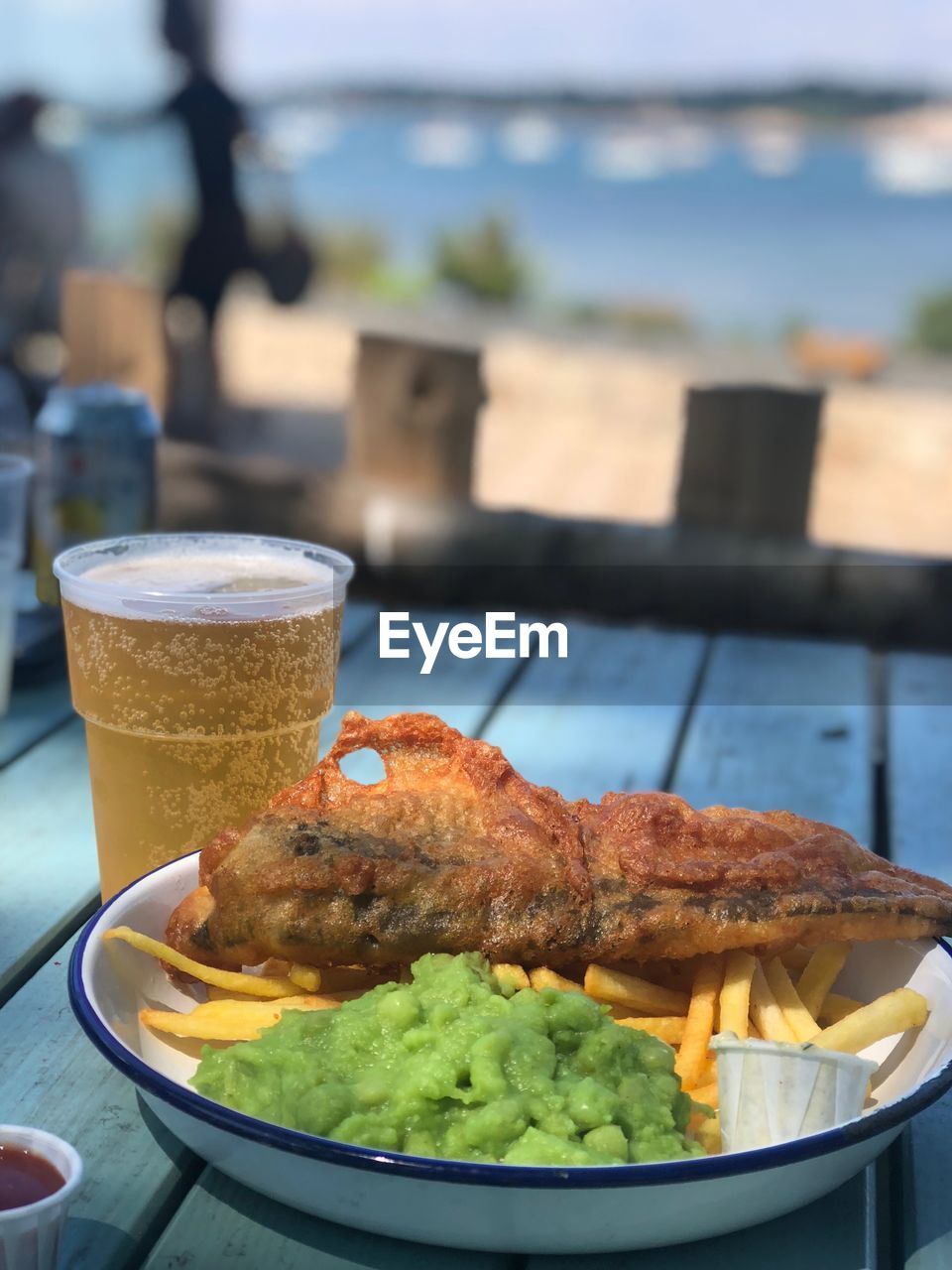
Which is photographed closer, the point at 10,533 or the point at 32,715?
the point at 10,533

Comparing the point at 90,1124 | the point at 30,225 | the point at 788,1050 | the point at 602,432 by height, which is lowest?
the point at 602,432

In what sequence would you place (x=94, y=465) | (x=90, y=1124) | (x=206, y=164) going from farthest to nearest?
Answer: (x=206, y=164) → (x=94, y=465) → (x=90, y=1124)

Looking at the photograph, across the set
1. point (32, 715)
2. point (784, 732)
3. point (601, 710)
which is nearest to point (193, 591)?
point (32, 715)

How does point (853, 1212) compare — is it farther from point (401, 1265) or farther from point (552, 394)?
point (552, 394)

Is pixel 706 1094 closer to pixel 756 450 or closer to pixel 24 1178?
pixel 24 1178

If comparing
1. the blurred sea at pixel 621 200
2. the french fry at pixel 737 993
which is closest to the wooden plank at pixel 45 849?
the french fry at pixel 737 993

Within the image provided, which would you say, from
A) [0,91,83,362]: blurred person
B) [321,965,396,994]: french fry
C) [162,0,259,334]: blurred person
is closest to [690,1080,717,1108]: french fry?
[321,965,396,994]: french fry

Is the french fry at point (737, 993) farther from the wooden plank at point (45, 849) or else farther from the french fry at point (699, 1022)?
the wooden plank at point (45, 849)
